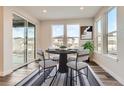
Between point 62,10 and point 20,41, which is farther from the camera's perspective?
point 62,10

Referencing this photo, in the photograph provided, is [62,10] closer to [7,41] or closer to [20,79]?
[7,41]

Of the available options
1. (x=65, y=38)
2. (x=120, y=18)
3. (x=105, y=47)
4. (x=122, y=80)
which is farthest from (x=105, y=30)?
(x=65, y=38)

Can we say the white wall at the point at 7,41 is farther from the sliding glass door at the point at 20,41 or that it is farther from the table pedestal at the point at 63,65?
the table pedestal at the point at 63,65

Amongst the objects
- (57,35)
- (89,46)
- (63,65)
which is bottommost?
(63,65)

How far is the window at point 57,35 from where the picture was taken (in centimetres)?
877

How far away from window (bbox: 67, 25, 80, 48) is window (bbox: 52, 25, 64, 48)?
0.40 metres

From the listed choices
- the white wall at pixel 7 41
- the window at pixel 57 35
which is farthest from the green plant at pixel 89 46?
the white wall at pixel 7 41

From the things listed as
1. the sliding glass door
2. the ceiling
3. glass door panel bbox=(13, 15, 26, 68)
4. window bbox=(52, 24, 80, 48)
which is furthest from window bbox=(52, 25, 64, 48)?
glass door panel bbox=(13, 15, 26, 68)

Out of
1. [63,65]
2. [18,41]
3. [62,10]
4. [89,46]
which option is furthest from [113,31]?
[18,41]

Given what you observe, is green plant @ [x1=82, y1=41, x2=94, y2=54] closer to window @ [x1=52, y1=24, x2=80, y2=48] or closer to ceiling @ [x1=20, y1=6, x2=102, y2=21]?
window @ [x1=52, y1=24, x2=80, y2=48]

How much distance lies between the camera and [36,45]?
27.7 feet

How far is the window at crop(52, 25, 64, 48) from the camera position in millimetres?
8766

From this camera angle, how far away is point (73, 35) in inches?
341

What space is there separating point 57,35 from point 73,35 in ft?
3.05
